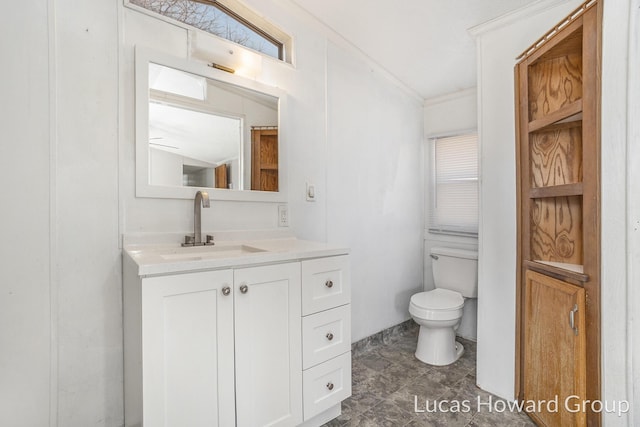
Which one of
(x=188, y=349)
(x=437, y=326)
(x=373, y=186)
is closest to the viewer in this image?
(x=188, y=349)

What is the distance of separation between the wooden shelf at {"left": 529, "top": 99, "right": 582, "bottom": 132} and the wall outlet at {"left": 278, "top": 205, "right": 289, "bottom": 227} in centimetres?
145

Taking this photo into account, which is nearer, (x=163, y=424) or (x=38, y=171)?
(x=163, y=424)

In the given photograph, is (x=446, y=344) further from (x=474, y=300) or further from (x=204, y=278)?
(x=204, y=278)

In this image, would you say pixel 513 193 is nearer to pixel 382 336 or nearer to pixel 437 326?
pixel 437 326

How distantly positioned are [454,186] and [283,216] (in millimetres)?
1817

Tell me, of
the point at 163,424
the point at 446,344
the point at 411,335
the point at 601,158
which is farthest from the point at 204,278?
the point at 411,335

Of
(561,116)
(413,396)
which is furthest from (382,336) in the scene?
(561,116)

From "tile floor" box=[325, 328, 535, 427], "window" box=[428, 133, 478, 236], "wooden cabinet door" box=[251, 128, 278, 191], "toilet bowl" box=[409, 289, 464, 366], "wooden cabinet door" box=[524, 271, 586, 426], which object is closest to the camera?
"wooden cabinet door" box=[524, 271, 586, 426]

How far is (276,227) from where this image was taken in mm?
1799

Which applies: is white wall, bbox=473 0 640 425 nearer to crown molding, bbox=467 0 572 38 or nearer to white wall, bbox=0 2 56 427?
crown molding, bbox=467 0 572 38

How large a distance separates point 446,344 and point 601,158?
1.58m

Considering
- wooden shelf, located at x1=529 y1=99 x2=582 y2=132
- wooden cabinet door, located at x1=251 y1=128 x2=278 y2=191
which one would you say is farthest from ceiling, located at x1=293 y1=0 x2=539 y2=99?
wooden cabinet door, located at x1=251 y1=128 x2=278 y2=191

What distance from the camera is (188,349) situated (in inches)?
40.3

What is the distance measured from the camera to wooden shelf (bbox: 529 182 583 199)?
1.26 meters
